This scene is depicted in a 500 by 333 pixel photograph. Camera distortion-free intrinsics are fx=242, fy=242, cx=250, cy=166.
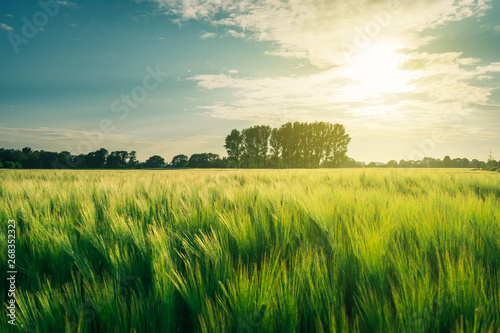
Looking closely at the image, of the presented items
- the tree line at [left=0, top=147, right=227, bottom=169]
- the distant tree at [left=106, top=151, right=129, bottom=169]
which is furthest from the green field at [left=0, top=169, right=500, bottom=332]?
the distant tree at [left=106, top=151, right=129, bottom=169]

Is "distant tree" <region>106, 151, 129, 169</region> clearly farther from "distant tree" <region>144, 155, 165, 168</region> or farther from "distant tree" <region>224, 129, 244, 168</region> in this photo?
"distant tree" <region>224, 129, 244, 168</region>

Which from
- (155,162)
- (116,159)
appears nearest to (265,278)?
(116,159)

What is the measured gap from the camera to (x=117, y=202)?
2.33 metres

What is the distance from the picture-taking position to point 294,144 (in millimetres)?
72375

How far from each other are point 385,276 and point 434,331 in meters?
0.28

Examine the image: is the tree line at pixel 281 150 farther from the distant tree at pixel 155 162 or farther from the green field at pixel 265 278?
the green field at pixel 265 278

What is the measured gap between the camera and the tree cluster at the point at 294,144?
69.9 meters

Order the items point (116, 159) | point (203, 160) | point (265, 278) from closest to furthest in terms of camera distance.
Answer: point (265, 278), point (116, 159), point (203, 160)

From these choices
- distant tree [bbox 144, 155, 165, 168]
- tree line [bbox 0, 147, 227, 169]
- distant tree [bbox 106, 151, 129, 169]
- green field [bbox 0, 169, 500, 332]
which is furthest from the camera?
distant tree [bbox 144, 155, 165, 168]

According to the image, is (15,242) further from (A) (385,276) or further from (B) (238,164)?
(B) (238,164)

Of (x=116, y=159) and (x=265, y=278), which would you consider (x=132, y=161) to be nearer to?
(x=116, y=159)

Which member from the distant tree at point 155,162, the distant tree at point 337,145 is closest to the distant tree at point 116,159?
the distant tree at point 155,162

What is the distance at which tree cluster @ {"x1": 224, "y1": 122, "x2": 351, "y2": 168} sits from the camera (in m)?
69.9

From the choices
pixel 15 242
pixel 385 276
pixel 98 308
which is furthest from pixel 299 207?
pixel 15 242
